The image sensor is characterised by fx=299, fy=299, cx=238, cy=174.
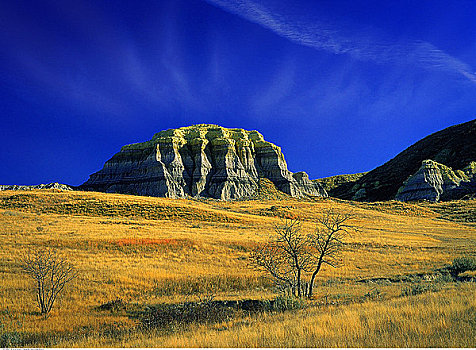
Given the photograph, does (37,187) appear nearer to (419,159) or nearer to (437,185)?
(437,185)

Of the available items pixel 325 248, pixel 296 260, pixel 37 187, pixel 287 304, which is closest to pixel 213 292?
pixel 296 260

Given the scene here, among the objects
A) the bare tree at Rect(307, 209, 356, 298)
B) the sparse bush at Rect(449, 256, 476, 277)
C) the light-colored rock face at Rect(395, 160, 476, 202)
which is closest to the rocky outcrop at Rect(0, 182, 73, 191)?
the bare tree at Rect(307, 209, 356, 298)

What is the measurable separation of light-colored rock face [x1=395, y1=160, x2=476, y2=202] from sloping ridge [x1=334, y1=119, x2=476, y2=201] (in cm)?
1115

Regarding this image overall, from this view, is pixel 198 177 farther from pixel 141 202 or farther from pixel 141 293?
pixel 141 293

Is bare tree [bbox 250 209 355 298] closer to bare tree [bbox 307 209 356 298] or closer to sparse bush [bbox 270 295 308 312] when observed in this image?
bare tree [bbox 307 209 356 298]

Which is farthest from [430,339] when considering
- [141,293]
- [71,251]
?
[71,251]

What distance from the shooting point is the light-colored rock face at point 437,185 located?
291 ft

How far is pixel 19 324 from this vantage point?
10383 millimetres

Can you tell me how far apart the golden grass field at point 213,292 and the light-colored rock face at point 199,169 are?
136 ft

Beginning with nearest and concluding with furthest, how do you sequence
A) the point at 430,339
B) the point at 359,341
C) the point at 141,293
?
1. the point at 430,339
2. the point at 359,341
3. the point at 141,293

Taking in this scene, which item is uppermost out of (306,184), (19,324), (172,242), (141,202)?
(306,184)

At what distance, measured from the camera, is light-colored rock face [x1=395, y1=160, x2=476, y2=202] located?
291 ft

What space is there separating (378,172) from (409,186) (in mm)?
46782

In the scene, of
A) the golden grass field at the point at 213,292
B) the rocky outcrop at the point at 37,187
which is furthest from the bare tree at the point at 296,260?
the rocky outcrop at the point at 37,187
